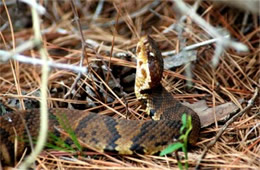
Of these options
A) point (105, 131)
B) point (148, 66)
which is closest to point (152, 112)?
point (148, 66)

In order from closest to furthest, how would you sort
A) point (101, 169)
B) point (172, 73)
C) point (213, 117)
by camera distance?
1. point (101, 169)
2. point (213, 117)
3. point (172, 73)

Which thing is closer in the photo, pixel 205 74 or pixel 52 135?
pixel 52 135

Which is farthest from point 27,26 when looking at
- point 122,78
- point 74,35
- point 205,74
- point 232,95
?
point 232,95

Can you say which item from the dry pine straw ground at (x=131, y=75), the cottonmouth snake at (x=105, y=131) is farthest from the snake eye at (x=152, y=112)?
the cottonmouth snake at (x=105, y=131)

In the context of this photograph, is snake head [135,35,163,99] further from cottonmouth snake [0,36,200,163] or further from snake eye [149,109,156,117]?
cottonmouth snake [0,36,200,163]

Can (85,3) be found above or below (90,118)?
above

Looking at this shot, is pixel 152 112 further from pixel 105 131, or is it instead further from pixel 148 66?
pixel 105 131

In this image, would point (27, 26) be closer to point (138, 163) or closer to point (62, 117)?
point (62, 117)
